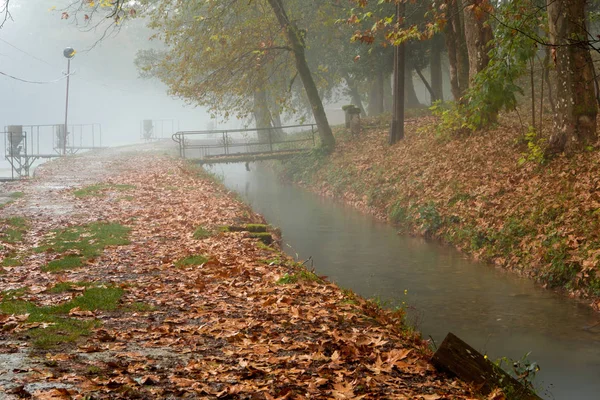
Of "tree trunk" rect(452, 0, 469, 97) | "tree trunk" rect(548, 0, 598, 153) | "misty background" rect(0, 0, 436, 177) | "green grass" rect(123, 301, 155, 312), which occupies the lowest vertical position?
"green grass" rect(123, 301, 155, 312)

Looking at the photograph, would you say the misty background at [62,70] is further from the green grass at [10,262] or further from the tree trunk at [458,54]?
the green grass at [10,262]

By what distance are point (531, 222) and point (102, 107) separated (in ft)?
325

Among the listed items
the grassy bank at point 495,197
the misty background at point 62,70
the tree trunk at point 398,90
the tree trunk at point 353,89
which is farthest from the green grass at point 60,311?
the misty background at point 62,70

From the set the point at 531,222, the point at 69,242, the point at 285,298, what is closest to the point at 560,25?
the point at 531,222

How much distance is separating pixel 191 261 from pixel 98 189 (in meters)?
11.7

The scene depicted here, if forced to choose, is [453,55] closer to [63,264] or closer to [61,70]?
[63,264]

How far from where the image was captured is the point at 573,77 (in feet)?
45.9

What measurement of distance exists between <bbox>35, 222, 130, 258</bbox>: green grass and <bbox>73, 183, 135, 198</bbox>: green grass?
5.79 m

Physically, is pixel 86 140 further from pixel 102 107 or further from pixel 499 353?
pixel 499 353

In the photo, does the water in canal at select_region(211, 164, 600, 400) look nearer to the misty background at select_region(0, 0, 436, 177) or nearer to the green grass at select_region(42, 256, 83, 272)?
the green grass at select_region(42, 256, 83, 272)

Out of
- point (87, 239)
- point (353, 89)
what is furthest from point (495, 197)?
point (353, 89)

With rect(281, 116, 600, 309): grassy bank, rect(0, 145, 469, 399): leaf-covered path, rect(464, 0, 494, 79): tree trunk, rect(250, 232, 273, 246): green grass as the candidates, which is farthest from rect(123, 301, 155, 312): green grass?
rect(464, 0, 494, 79): tree trunk

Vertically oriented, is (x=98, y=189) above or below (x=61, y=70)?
below

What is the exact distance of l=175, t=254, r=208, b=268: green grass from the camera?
1010 cm
